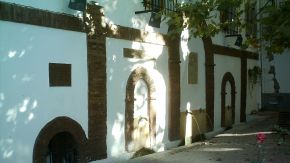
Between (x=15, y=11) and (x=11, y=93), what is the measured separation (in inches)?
53.3

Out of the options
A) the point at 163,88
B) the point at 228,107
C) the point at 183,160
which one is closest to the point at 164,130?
the point at 163,88

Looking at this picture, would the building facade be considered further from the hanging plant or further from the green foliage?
the hanging plant

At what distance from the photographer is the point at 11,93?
7926 millimetres

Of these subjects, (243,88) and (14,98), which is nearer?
(14,98)

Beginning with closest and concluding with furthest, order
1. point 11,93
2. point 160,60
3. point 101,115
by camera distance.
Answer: point 11,93 < point 101,115 < point 160,60

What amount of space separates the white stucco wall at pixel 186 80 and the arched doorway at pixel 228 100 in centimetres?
179

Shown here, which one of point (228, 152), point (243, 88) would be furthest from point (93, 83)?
point (243, 88)

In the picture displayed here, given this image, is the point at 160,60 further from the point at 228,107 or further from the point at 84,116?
the point at 228,107

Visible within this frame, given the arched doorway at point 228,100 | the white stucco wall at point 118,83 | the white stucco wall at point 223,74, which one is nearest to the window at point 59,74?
the white stucco wall at point 118,83

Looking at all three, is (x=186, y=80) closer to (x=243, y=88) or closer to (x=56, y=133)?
(x=243, y=88)

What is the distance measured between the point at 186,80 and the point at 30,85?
670 centimetres

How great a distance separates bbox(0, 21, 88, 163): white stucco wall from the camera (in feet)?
25.7

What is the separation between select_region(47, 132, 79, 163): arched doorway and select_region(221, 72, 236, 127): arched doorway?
8493mm

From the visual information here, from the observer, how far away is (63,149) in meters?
9.62
